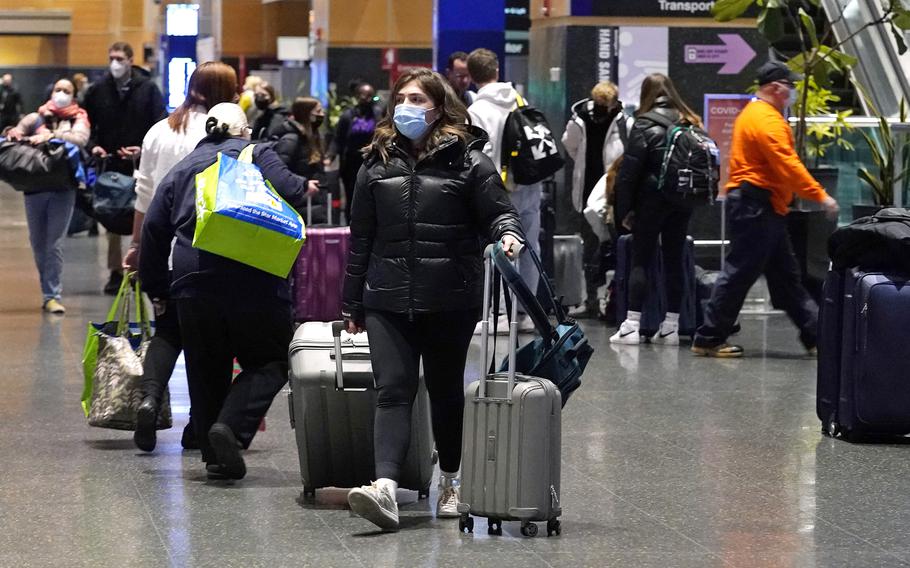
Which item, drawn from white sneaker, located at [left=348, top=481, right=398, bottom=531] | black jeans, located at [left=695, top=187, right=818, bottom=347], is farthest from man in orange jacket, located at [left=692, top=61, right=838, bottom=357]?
white sneaker, located at [left=348, top=481, right=398, bottom=531]

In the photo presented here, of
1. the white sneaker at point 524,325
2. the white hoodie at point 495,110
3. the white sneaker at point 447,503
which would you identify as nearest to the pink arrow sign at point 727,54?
the white sneaker at point 524,325

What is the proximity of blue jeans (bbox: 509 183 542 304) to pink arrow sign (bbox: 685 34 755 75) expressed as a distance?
3.77m

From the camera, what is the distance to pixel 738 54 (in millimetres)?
14766

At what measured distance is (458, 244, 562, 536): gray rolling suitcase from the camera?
5.54m

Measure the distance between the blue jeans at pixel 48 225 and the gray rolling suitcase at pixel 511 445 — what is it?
295 inches

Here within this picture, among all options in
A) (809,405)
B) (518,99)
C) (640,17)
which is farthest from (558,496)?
(640,17)

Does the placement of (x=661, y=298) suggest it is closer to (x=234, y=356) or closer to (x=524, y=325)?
(x=524, y=325)

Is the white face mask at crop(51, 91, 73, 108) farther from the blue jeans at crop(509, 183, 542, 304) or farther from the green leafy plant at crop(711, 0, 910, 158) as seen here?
the green leafy plant at crop(711, 0, 910, 158)

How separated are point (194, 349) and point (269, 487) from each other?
64cm

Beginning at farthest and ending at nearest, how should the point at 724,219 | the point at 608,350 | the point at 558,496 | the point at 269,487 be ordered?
1. the point at 724,219
2. the point at 608,350
3. the point at 269,487
4. the point at 558,496

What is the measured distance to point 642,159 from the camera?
10750 millimetres

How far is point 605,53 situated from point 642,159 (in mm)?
3709

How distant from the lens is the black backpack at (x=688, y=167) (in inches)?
414

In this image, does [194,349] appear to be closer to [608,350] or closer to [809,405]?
[809,405]
